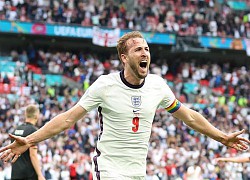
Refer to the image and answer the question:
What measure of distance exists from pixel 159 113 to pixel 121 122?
2067 centimetres

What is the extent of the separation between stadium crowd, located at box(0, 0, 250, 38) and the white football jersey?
81.4 feet

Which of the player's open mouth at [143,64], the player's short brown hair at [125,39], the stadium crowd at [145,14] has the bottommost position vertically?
the player's open mouth at [143,64]

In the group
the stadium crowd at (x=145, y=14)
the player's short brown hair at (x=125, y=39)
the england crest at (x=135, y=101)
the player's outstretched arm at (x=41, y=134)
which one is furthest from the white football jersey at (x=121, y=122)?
the stadium crowd at (x=145, y=14)

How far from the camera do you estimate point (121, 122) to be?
6258 millimetres

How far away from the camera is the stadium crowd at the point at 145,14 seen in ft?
104

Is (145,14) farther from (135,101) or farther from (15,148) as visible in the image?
(15,148)

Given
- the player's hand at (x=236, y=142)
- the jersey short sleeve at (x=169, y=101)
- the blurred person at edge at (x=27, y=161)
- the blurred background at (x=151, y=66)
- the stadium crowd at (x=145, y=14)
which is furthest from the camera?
the stadium crowd at (x=145, y=14)

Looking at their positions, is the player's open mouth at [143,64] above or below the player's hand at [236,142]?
above

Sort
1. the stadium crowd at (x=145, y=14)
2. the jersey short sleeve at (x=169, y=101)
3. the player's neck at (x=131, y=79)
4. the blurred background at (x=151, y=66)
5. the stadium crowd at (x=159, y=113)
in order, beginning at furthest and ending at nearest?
the stadium crowd at (x=145, y=14) → the blurred background at (x=151, y=66) → the stadium crowd at (x=159, y=113) → the jersey short sleeve at (x=169, y=101) → the player's neck at (x=131, y=79)

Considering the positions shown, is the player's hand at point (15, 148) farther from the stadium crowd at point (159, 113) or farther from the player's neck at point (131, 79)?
the stadium crowd at point (159, 113)

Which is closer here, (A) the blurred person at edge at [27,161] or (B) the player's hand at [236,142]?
(B) the player's hand at [236,142]

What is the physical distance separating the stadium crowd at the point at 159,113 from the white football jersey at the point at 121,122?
21.4ft

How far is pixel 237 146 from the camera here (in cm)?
670

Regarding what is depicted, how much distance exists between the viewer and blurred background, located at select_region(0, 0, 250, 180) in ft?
74.0
